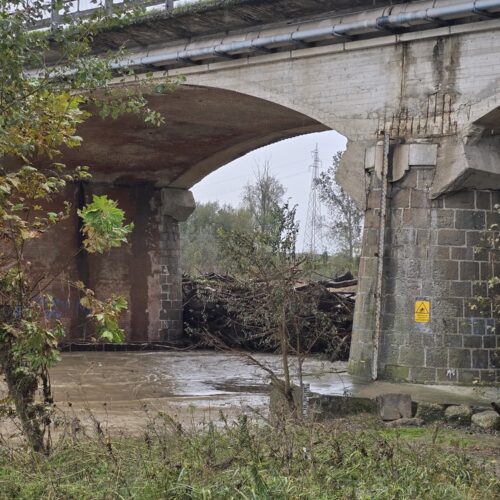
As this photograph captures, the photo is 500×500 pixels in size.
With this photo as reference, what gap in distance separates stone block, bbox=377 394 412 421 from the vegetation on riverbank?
11.4 feet

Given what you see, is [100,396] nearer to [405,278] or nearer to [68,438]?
[405,278]

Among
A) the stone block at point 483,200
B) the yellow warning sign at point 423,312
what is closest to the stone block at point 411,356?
the yellow warning sign at point 423,312

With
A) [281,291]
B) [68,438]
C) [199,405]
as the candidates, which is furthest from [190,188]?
[68,438]

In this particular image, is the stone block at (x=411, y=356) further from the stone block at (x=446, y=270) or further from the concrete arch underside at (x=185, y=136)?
the concrete arch underside at (x=185, y=136)

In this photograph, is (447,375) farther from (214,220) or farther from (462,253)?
(214,220)

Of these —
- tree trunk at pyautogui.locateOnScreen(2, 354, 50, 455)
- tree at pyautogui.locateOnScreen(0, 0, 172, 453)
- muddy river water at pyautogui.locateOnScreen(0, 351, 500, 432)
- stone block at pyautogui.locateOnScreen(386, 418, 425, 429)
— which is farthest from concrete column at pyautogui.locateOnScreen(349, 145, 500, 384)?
tree trunk at pyautogui.locateOnScreen(2, 354, 50, 455)

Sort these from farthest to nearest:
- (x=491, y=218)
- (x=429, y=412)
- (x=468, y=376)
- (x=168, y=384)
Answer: (x=168, y=384) → (x=491, y=218) → (x=468, y=376) → (x=429, y=412)

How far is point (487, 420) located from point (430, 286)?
265cm

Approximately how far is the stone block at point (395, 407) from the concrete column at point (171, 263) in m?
12.6

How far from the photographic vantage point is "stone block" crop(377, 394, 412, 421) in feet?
35.0

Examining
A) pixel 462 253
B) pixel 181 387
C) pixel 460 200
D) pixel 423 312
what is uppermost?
pixel 460 200

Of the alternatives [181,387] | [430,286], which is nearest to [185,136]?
[181,387]

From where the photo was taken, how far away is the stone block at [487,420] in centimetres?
1016

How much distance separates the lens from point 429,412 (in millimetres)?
10734
